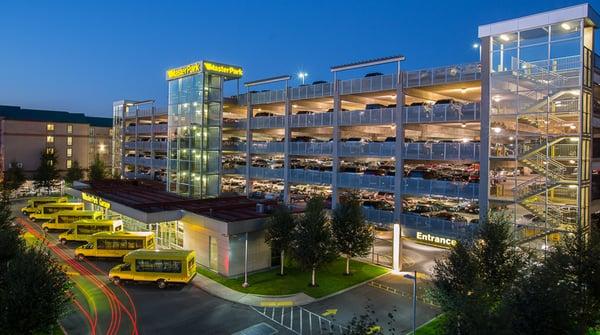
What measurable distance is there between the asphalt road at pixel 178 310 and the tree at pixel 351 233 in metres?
3.52

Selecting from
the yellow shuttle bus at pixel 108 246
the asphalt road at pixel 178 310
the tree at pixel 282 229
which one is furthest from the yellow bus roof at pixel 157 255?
the tree at pixel 282 229

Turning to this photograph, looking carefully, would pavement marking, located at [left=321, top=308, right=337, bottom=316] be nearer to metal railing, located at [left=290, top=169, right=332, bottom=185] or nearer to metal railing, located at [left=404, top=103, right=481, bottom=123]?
metal railing, located at [left=404, top=103, right=481, bottom=123]

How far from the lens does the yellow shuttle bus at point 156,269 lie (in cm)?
3266

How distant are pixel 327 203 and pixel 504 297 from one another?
31097mm

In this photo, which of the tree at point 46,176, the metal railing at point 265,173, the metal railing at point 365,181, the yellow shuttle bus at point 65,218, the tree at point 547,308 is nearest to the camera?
the tree at point 547,308

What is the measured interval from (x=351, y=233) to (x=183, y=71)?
1425 inches

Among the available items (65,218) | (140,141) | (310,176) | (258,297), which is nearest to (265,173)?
(310,176)

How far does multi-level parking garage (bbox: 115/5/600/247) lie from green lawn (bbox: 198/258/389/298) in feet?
19.3

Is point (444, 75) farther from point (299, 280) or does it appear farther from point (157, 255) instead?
point (157, 255)

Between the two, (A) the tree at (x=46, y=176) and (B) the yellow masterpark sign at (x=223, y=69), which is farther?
(A) the tree at (x=46, y=176)

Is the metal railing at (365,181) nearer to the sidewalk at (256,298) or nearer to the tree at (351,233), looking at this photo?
the tree at (351,233)

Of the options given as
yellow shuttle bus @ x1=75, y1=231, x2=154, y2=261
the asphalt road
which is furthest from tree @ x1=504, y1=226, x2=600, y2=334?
yellow shuttle bus @ x1=75, y1=231, x2=154, y2=261

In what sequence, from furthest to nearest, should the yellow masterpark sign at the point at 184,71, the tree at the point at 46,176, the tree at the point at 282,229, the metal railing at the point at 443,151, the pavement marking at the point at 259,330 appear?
1. the tree at the point at 46,176
2. the yellow masterpark sign at the point at 184,71
3. the tree at the point at 282,229
4. the metal railing at the point at 443,151
5. the pavement marking at the point at 259,330

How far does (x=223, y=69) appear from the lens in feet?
189
